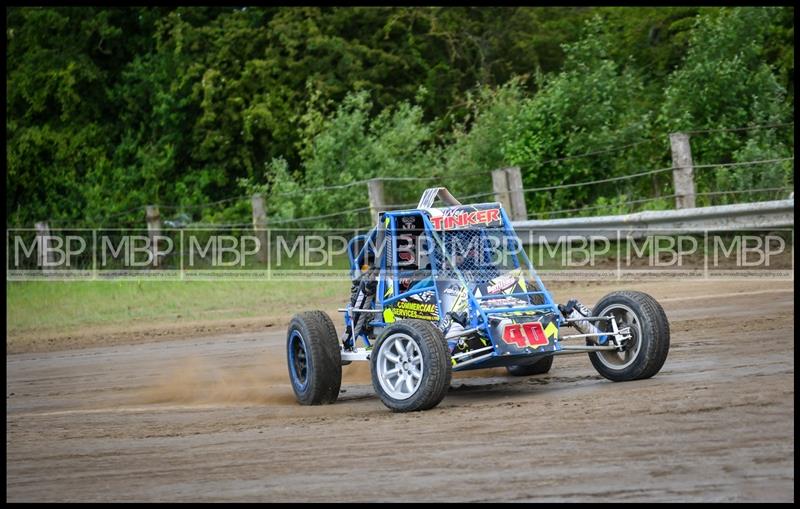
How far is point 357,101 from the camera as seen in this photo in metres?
22.6

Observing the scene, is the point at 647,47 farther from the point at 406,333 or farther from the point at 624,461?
the point at 624,461

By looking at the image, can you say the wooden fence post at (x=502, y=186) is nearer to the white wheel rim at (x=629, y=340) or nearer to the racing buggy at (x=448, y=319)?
the racing buggy at (x=448, y=319)

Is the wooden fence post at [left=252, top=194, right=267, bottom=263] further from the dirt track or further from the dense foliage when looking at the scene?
the dirt track

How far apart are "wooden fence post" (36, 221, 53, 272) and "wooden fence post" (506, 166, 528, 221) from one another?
10.1 meters

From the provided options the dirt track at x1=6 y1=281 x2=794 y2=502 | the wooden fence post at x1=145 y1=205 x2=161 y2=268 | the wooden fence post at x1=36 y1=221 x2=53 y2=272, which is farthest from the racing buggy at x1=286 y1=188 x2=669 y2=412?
the wooden fence post at x1=36 y1=221 x2=53 y2=272

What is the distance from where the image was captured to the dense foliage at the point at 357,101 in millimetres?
19500

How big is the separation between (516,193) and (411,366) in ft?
33.2

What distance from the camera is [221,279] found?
19.8 metres

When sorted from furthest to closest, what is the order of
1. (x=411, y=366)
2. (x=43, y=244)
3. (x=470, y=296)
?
(x=43, y=244) → (x=470, y=296) → (x=411, y=366)

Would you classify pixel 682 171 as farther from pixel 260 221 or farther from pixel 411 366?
pixel 411 366

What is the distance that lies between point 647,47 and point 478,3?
150 inches

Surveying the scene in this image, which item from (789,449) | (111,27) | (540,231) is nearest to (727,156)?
(540,231)

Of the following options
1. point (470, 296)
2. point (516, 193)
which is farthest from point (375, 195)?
point (470, 296)

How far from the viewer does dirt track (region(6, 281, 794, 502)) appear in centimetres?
572
